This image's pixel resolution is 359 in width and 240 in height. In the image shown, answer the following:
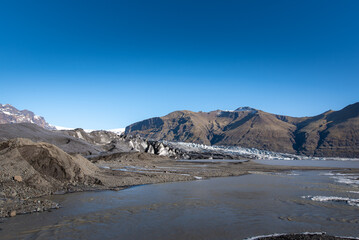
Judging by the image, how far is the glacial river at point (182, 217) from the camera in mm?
10383

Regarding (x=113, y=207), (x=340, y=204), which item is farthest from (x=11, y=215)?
(x=340, y=204)

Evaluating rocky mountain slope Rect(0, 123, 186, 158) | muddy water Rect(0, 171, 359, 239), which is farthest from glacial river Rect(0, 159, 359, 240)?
rocky mountain slope Rect(0, 123, 186, 158)

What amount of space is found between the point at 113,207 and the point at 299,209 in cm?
1098

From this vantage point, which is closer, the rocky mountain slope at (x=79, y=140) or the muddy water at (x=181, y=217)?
the muddy water at (x=181, y=217)

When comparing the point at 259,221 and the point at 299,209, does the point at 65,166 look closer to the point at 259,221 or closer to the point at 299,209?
the point at 259,221

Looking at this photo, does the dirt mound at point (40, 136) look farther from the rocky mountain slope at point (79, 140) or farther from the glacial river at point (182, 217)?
the glacial river at point (182, 217)

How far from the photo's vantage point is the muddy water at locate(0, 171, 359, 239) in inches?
408

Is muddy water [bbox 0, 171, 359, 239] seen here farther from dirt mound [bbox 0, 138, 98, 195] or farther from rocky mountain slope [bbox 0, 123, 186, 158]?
rocky mountain slope [bbox 0, 123, 186, 158]

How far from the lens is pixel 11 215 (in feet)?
38.9

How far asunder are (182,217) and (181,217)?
0.17 feet

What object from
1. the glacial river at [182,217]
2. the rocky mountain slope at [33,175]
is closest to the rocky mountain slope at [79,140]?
the rocky mountain slope at [33,175]

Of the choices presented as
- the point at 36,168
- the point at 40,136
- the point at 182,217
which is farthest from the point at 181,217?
the point at 40,136

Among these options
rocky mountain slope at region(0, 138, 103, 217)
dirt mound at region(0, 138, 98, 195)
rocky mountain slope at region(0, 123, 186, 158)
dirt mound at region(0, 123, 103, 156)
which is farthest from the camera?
rocky mountain slope at region(0, 123, 186, 158)

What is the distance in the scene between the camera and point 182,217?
1300 centimetres
